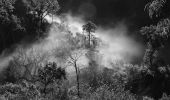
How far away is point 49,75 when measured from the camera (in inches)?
2916

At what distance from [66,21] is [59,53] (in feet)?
61.0

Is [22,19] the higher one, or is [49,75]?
[22,19]

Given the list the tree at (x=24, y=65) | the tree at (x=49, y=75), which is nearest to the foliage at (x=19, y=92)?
the tree at (x=49, y=75)

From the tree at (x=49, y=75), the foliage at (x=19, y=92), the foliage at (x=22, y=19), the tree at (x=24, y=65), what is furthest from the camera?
the foliage at (x=22, y=19)

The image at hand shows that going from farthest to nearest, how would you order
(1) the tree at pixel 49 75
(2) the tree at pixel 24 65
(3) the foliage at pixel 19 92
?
(2) the tree at pixel 24 65 → (1) the tree at pixel 49 75 → (3) the foliage at pixel 19 92

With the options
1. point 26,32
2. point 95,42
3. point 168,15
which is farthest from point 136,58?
point 168,15

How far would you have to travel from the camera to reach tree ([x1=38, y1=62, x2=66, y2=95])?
73.1m

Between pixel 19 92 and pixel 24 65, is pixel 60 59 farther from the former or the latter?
pixel 19 92

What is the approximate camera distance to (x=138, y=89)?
85125mm

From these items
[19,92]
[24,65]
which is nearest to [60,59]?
[24,65]

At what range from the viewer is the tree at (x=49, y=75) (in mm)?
73062

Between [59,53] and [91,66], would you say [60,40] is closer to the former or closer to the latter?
[59,53]

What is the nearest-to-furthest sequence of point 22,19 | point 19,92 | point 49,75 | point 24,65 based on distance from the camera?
point 19,92 → point 49,75 → point 24,65 → point 22,19

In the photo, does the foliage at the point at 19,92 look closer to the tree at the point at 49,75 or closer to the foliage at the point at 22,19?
the tree at the point at 49,75
